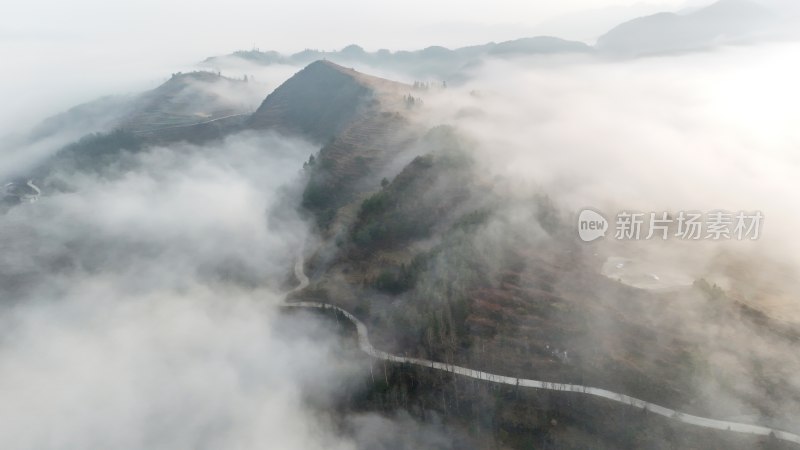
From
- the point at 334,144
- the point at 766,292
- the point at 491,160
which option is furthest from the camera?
the point at 334,144

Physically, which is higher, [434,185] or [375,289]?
[434,185]

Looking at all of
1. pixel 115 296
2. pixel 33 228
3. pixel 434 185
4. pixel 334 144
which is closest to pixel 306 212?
pixel 334 144

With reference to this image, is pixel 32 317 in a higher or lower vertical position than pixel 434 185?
lower

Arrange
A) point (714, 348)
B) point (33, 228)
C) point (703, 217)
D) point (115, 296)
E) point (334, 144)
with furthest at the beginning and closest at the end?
1. point (334, 144)
2. point (33, 228)
3. point (115, 296)
4. point (703, 217)
5. point (714, 348)

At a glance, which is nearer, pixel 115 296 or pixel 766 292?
pixel 766 292

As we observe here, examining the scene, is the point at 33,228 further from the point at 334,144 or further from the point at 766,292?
the point at 766,292

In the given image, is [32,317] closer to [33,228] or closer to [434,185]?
[33,228]

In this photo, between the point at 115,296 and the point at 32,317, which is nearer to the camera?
the point at 32,317

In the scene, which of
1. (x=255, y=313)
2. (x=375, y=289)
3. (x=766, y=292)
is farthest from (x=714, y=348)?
(x=255, y=313)

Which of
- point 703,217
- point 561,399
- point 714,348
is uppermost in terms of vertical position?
point 703,217
